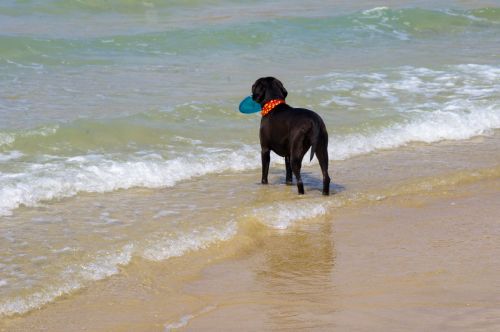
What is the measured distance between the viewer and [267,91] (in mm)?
9477

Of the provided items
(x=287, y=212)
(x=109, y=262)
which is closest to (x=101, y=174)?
(x=287, y=212)

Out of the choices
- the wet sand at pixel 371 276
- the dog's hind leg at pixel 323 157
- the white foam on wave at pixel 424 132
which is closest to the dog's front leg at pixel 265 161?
the dog's hind leg at pixel 323 157

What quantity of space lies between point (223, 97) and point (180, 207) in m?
5.21

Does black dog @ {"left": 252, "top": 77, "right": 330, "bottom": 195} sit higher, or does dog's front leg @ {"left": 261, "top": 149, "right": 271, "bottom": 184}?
black dog @ {"left": 252, "top": 77, "right": 330, "bottom": 195}

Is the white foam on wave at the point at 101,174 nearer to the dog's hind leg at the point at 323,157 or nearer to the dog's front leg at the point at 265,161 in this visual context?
the dog's front leg at the point at 265,161

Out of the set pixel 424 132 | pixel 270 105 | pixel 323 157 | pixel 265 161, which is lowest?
pixel 424 132

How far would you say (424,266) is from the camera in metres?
7.12

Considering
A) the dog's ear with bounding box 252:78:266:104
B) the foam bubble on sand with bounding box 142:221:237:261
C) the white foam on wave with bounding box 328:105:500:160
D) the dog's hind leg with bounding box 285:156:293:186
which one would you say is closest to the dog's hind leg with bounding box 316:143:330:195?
the dog's hind leg with bounding box 285:156:293:186

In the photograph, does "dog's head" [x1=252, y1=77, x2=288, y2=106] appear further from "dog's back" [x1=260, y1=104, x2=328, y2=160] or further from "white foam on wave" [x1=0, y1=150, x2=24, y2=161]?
"white foam on wave" [x1=0, y1=150, x2=24, y2=161]

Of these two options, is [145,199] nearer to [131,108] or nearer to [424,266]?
[424,266]

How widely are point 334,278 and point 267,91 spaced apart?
119 inches

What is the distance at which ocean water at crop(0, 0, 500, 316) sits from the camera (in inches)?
312

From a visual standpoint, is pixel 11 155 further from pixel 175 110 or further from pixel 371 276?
pixel 371 276

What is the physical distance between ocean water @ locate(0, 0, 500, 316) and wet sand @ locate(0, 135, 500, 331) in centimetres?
22
